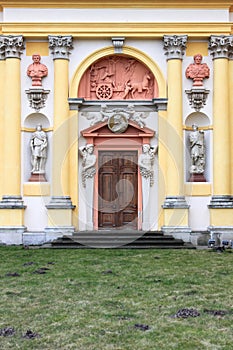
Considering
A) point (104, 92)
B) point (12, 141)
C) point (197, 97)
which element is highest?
point (104, 92)

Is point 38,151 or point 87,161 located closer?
point 38,151

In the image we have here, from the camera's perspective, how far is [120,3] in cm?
1778

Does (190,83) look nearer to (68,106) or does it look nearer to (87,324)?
(68,106)

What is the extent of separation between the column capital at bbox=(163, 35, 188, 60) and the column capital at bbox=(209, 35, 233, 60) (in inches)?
34.7

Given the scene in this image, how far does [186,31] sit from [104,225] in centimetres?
676

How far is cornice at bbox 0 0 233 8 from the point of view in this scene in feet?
58.1

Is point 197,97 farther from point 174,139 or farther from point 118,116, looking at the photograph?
point 118,116

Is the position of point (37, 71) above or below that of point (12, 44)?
below

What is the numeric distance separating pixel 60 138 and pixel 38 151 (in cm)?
81

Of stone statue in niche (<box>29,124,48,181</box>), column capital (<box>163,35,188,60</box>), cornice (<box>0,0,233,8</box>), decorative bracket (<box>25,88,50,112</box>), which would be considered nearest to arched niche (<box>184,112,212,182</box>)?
column capital (<box>163,35,188,60</box>)

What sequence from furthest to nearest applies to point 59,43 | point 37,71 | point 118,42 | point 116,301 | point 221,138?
1. point 118,42
2. point 37,71
3. point 59,43
4. point 221,138
5. point 116,301

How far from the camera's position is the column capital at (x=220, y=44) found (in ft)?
58.1

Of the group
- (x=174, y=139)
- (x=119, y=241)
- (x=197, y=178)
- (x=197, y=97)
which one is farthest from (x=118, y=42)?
(x=119, y=241)

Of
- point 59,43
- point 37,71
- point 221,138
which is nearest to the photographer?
point 221,138
